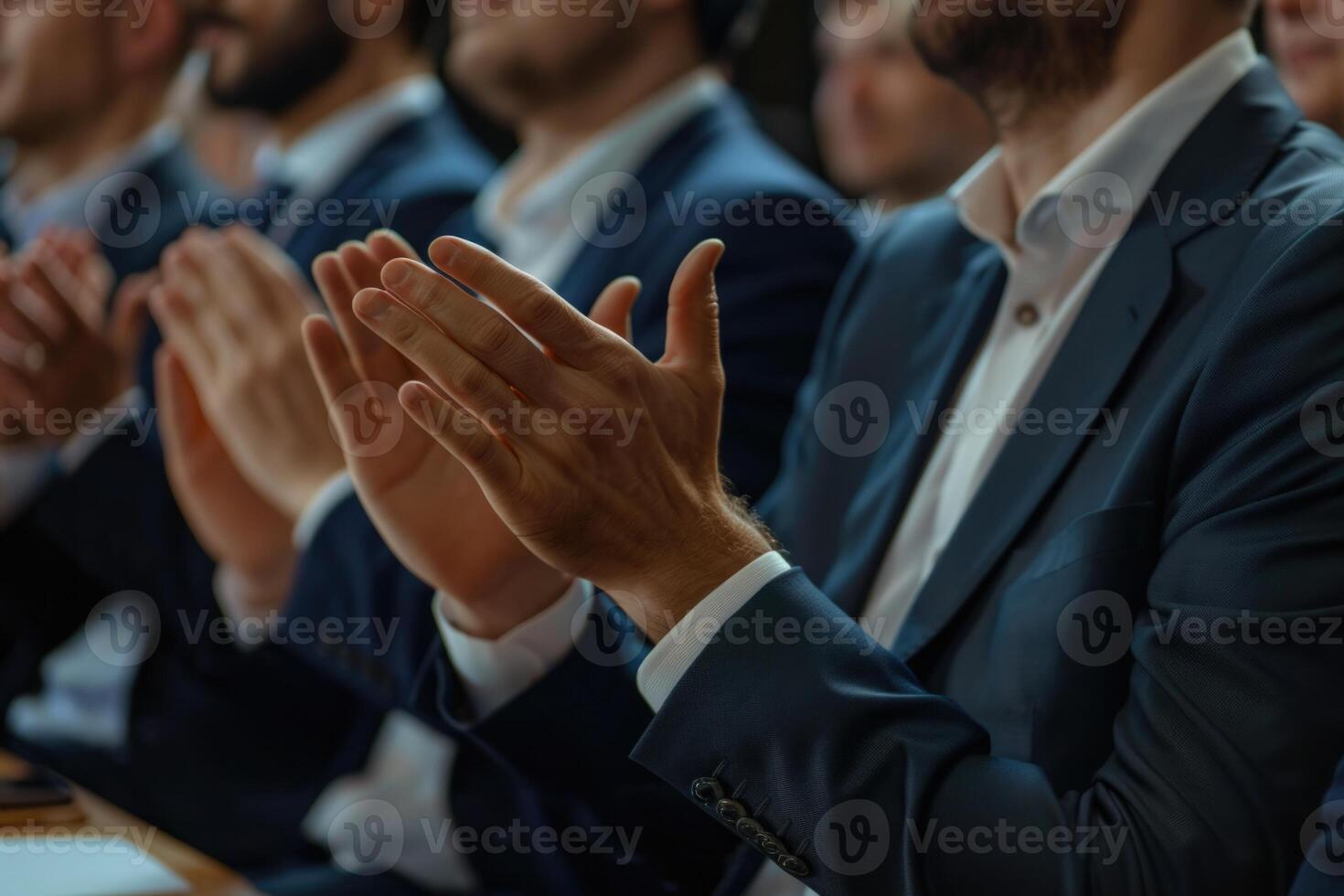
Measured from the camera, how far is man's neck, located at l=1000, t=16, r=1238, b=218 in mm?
1040

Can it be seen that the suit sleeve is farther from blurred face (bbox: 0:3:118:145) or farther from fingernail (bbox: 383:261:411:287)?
blurred face (bbox: 0:3:118:145)

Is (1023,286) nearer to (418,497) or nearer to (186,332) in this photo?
(418,497)

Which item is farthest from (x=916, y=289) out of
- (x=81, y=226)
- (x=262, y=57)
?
(x=81, y=226)

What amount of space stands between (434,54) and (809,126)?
3.04 feet

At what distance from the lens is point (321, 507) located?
1394 mm

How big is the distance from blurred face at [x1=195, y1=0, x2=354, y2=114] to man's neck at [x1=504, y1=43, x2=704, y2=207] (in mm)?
459

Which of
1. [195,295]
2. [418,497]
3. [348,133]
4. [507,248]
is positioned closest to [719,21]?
[507,248]

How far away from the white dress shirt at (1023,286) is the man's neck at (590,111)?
704mm

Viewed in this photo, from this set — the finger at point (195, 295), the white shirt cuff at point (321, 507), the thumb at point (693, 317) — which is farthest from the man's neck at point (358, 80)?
the thumb at point (693, 317)

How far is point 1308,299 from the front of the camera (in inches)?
32.8

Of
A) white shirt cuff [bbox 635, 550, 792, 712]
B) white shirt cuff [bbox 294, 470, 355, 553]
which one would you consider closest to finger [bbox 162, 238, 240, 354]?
white shirt cuff [bbox 294, 470, 355, 553]

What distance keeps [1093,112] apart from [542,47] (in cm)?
82

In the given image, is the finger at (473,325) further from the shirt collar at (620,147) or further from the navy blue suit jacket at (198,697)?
the navy blue suit jacket at (198,697)

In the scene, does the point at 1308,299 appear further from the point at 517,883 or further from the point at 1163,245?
the point at 517,883
